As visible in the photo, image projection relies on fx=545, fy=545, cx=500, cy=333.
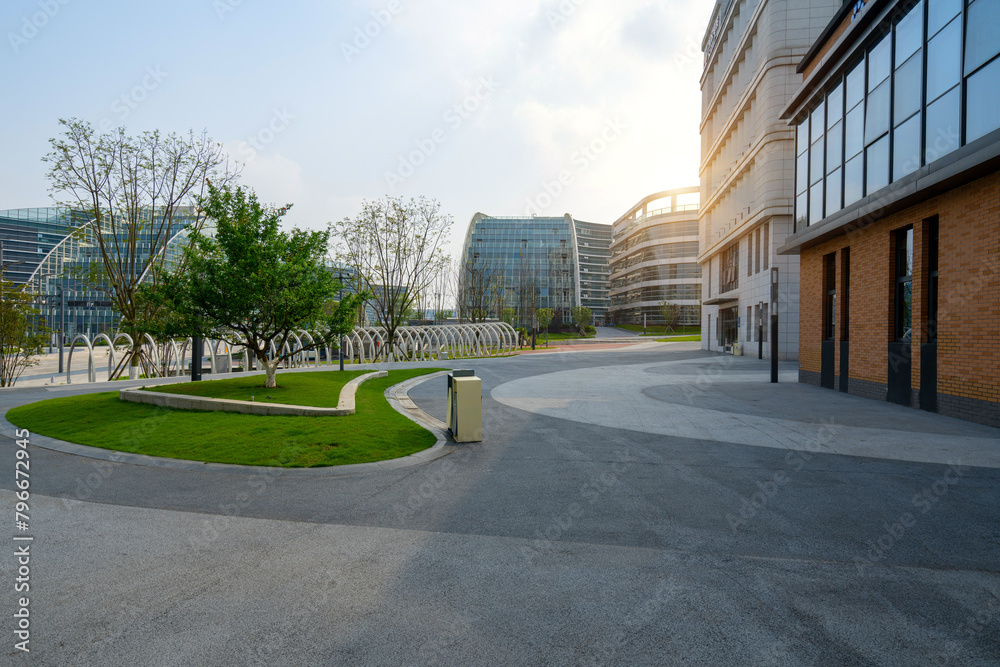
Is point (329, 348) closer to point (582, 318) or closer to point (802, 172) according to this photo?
point (802, 172)

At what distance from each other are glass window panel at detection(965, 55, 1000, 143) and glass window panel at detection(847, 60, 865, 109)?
453 centimetres

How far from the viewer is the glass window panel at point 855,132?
45.2ft

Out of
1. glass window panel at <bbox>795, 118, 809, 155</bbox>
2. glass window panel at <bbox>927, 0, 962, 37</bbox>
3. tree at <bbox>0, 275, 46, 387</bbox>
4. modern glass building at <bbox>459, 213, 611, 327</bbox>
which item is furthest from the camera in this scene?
modern glass building at <bbox>459, 213, 611, 327</bbox>

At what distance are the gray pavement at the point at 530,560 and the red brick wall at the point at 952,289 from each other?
122 inches

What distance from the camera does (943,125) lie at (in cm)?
1048

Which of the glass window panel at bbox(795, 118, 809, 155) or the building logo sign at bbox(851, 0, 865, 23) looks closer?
the building logo sign at bbox(851, 0, 865, 23)

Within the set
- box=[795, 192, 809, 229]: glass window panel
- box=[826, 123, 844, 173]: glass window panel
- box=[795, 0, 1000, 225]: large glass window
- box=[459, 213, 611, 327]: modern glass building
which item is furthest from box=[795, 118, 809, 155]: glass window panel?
box=[459, 213, 611, 327]: modern glass building

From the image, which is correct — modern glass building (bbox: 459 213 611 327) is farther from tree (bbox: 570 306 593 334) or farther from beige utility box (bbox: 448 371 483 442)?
beige utility box (bbox: 448 371 483 442)

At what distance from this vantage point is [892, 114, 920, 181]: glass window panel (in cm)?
1139

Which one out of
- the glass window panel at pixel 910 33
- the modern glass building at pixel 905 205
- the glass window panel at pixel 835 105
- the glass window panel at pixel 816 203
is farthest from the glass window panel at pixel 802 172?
the glass window panel at pixel 910 33

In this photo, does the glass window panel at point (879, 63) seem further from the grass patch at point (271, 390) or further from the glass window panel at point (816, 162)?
the grass patch at point (271, 390)

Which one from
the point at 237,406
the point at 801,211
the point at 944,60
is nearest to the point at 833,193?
the point at 801,211

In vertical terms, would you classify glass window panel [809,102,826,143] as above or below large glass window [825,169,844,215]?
above

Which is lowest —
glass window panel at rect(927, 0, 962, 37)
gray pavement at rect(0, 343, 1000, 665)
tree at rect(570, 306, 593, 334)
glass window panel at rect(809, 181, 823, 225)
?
gray pavement at rect(0, 343, 1000, 665)
